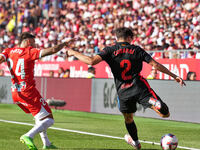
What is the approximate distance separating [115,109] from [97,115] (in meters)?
0.69

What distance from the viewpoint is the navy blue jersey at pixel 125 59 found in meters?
8.12

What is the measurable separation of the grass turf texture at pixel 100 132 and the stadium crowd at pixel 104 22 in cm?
397

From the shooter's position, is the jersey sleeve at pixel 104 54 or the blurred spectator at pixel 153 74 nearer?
the jersey sleeve at pixel 104 54

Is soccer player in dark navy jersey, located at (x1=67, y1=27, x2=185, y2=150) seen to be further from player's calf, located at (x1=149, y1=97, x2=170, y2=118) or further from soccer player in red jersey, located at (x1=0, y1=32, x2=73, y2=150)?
soccer player in red jersey, located at (x1=0, y1=32, x2=73, y2=150)

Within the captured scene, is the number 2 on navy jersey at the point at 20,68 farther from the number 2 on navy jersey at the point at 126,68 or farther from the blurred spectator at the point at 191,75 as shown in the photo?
the blurred spectator at the point at 191,75

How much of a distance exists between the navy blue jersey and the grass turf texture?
64.3 inches

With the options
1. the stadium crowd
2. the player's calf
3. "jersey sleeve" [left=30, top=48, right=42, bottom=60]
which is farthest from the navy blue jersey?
the stadium crowd

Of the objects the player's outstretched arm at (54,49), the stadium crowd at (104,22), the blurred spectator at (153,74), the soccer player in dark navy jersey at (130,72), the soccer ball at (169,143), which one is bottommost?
the soccer ball at (169,143)

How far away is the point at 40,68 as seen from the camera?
26.2m

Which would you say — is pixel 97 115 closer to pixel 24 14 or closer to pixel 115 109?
pixel 115 109

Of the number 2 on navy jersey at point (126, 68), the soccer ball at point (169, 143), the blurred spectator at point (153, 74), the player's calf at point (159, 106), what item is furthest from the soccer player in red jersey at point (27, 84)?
the blurred spectator at point (153, 74)

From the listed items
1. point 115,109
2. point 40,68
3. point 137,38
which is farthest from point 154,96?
point 40,68

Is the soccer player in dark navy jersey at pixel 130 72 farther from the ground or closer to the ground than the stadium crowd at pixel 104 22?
closer to the ground

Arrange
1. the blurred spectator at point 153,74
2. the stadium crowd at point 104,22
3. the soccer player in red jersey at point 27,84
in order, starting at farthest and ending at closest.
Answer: the stadium crowd at point 104,22, the blurred spectator at point 153,74, the soccer player in red jersey at point 27,84
